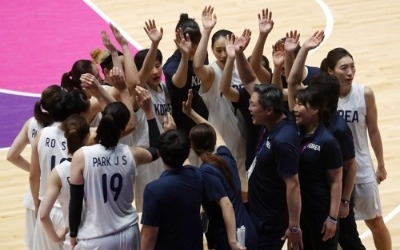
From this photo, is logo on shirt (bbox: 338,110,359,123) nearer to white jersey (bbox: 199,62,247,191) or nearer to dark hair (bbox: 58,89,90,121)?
white jersey (bbox: 199,62,247,191)

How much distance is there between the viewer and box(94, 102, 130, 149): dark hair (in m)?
6.34

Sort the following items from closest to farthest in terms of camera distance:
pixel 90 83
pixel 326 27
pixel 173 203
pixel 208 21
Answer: pixel 173 203, pixel 90 83, pixel 208 21, pixel 326 27

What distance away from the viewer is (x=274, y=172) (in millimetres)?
6742

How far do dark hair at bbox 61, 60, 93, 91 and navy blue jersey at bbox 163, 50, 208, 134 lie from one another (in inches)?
28.3

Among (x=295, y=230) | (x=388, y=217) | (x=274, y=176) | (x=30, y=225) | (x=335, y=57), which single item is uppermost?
(x=335, y=57)

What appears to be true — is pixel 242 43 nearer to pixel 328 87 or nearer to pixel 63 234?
pixel 328 87

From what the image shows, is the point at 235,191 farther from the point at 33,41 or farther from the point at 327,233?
the point at 33,41

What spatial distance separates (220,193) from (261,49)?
186 centimetres

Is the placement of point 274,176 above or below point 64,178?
below

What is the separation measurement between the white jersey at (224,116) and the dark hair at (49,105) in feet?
4.69

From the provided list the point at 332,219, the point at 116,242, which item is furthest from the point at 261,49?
the point at 116,242

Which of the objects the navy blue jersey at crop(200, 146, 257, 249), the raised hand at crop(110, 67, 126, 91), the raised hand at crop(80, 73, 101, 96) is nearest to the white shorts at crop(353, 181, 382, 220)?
the navy blue jersey at crop(200, 146, 257, 249)

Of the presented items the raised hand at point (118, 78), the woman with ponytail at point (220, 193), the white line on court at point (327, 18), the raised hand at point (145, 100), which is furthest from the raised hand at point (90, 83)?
the white line on court at point (327, 18)

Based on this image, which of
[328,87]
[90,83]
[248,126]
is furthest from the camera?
[248,126]
